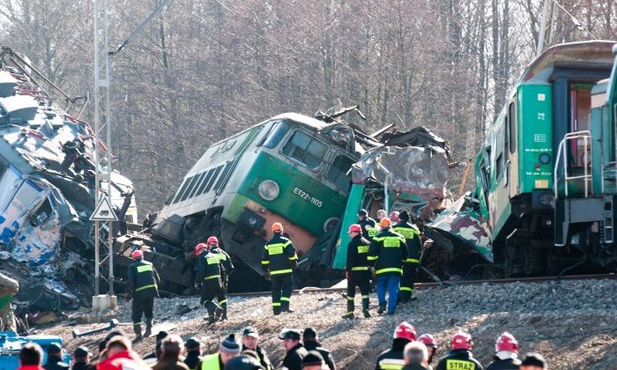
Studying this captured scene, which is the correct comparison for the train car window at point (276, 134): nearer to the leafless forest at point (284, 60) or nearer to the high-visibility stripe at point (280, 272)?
the high-visibility stripe at point (280, 272)

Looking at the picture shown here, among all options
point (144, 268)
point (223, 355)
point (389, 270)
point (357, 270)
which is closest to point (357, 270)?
point (357, 270)

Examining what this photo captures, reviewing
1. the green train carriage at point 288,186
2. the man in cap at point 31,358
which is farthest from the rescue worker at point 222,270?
the man in cap at point 31,358

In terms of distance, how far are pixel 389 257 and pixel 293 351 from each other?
6956 mm

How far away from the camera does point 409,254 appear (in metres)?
17.7

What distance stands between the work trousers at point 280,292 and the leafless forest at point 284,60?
15153 millimetres

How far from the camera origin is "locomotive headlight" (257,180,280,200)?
934 inches

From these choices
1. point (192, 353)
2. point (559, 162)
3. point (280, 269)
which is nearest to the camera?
point (192, 353)

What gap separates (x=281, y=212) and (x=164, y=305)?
2.70 m

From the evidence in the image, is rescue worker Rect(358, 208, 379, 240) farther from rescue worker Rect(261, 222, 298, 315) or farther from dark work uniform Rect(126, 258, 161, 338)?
dark work uniform Rect(126, 258, 161, 338)

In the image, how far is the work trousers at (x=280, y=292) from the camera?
1916 centimetres

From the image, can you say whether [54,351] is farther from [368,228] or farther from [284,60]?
[284,60]

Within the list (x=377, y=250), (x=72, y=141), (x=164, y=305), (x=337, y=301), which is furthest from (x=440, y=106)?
(x=377, y=250)

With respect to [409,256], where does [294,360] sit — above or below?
below

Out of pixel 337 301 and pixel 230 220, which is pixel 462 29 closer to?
pixel 230 220
